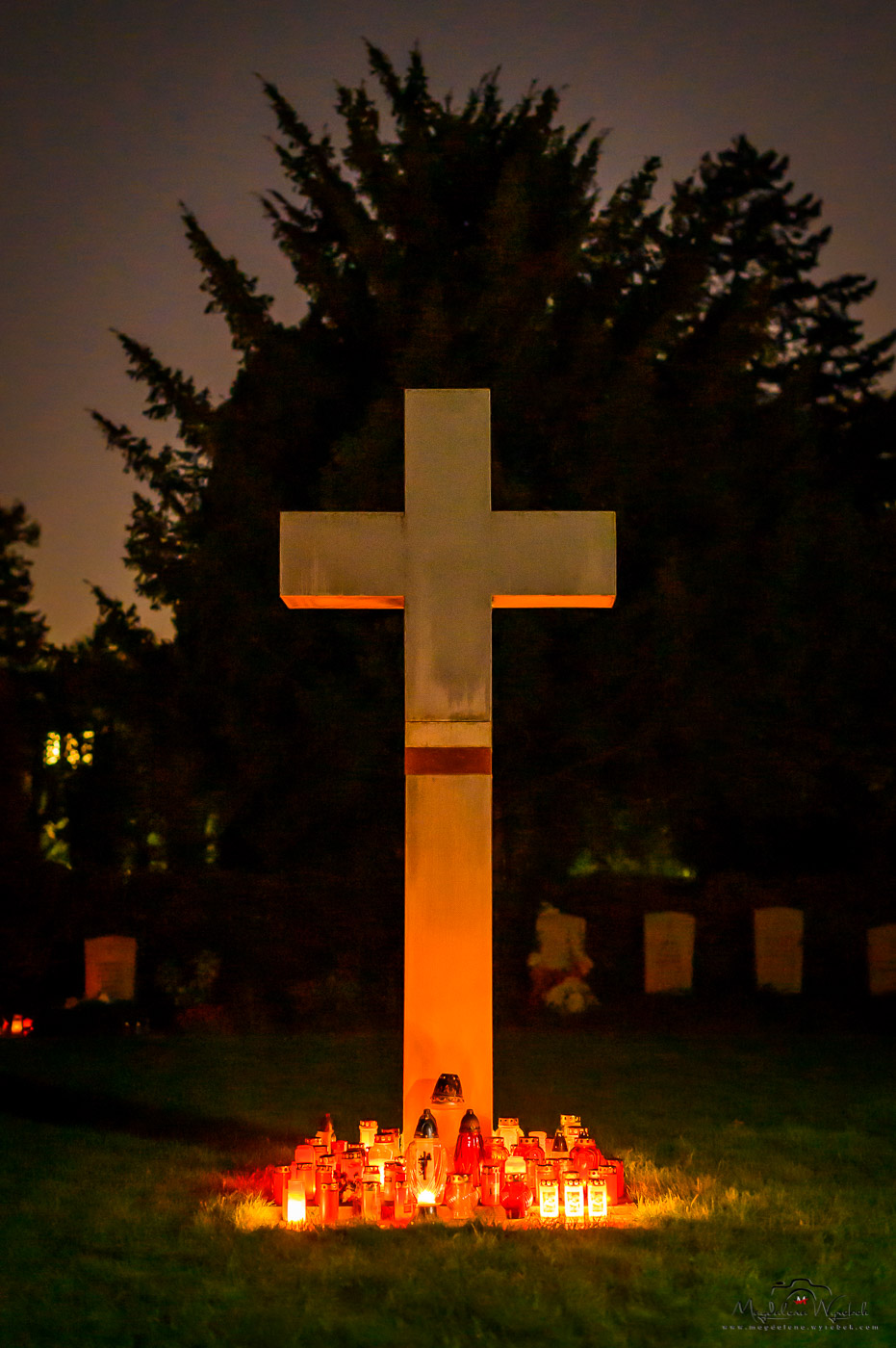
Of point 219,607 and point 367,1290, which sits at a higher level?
point 219,607

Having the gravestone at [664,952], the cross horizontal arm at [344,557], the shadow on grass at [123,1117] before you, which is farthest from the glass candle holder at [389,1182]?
the gravestone at [664,952]

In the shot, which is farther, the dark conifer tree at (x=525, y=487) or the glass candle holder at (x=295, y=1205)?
the dark conifer tree at (x=525, y=487)

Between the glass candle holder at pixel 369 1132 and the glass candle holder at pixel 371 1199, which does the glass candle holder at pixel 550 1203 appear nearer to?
the glass candle holder at pixel 371 1199

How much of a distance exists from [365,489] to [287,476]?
7.46 ft

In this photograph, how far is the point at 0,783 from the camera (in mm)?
13867

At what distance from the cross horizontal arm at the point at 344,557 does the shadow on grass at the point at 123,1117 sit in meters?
3.29

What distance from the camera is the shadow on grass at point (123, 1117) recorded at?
7.83 m

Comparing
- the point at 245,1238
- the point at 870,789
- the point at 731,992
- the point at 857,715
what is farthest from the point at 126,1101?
the point at 870,789

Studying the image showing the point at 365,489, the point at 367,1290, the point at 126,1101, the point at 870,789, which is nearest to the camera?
the point at 367,1290

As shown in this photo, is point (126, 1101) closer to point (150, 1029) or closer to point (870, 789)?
point (150, 1029)

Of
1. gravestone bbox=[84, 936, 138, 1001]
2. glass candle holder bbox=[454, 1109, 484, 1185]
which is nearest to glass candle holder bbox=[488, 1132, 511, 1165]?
glass candle holder bbox=[454, 1109, 484, 1185]

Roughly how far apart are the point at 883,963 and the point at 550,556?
1087 cm

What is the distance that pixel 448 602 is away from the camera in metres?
6.37

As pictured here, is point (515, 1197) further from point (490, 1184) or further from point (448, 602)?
point (448, 602)
